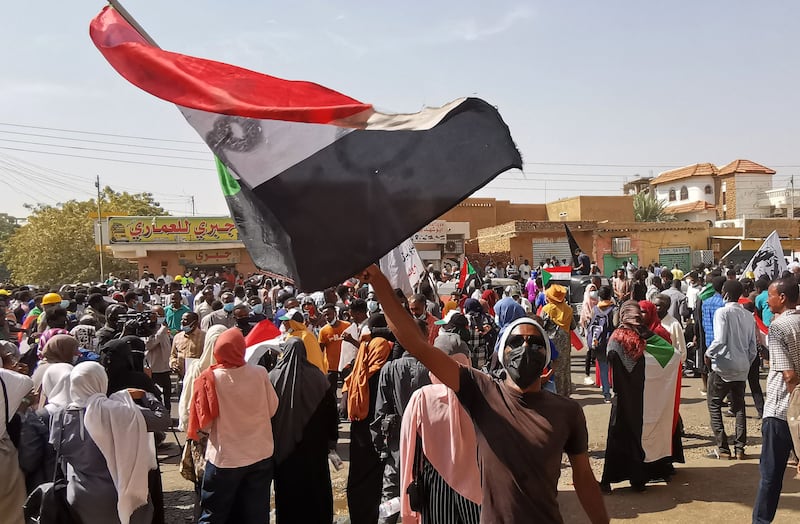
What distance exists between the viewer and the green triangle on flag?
5.44 meters

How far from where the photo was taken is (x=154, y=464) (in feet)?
13.0

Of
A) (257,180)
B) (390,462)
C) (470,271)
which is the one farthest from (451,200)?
(470,271)

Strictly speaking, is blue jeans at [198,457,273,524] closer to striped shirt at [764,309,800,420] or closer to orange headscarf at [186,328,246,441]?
orange headscarf at [186,328,246,441]

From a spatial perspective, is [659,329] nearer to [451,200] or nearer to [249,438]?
[249,438]

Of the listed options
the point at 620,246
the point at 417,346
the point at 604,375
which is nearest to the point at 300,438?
the point at 417,346

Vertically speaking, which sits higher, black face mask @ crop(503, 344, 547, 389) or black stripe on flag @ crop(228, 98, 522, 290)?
black stripe on flag @ crop(228, 98, 522, 290)

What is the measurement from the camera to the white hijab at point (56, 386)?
144 inches

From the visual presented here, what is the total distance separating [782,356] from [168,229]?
33.3 m

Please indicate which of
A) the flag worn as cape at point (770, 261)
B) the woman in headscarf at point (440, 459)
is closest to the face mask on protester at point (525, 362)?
the woman in headscarf at point (440, 459)

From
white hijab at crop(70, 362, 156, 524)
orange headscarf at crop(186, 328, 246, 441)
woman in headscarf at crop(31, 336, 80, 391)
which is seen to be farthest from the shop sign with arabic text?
white hijab at crop(70, 362, 156, 524)

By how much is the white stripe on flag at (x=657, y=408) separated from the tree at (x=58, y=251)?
38.5m

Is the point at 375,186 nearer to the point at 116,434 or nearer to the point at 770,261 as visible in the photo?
the point at 116,434

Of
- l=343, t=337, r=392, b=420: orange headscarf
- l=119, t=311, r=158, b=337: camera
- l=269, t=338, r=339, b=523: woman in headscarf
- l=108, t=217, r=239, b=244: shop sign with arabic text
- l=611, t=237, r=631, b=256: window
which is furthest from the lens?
l=108, t=217, r=239, b=244: shop sign with arabic text

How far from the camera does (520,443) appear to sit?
2367 millimetres
